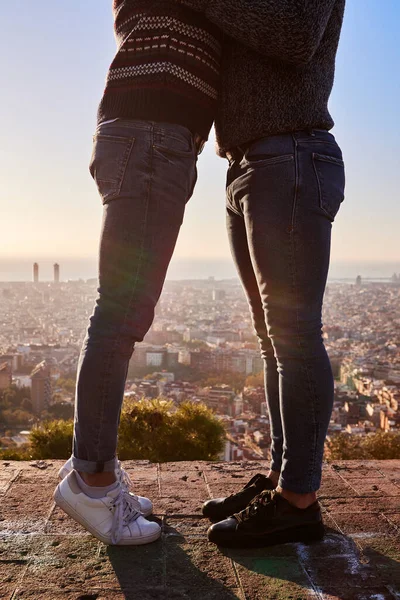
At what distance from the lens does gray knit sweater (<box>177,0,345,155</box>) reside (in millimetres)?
1272

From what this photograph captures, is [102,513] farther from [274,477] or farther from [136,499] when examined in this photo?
[274,477]

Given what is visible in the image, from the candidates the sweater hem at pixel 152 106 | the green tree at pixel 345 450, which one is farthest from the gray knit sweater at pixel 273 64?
the green tree at pixel 345 450

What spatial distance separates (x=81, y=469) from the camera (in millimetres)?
1469

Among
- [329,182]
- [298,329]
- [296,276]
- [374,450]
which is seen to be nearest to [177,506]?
[298,329]

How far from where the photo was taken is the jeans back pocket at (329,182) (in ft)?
4.78

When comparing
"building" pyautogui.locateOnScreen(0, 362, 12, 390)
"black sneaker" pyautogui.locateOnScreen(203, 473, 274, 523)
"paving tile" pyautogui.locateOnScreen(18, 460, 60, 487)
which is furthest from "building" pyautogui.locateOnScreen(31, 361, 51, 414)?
"black sneaker" pyautogui.locateOnScreen(203, 473, 274, 523)

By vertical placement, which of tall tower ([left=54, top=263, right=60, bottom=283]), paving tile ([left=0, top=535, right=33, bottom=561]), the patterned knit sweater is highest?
tall tower ([left=54, top=263, right=60, bottom=283])

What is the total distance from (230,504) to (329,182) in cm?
102

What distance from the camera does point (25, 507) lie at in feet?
5.83

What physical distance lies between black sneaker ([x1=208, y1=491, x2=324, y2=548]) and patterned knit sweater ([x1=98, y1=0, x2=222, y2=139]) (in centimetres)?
107

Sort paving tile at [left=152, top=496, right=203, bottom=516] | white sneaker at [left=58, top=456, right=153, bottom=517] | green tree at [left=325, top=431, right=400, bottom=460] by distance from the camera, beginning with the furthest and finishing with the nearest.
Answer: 1. green tree at [left=325, top=431, right=400, bottom=460]
2. paving tile at [left=152, top=496, right=203, bottom=516]
3. white sneaker at [left=58, top=456, right=153, bottom=517]

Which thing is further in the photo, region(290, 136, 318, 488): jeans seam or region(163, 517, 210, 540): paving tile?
region(163, 517, 210, 540): paving tile

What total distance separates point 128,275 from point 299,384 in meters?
0.55

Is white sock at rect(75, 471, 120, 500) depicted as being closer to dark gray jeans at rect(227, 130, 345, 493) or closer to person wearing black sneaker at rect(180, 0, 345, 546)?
person wearing black sneaker at rect(180, 0, 345, 546)
